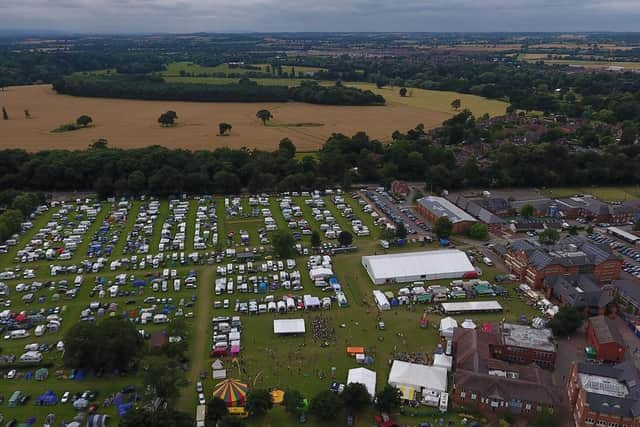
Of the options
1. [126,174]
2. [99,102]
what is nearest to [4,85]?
[99,102]

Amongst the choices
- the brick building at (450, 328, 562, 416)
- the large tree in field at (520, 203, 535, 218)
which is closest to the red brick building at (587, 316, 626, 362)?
the brick building at (450, 328, 562, 416)

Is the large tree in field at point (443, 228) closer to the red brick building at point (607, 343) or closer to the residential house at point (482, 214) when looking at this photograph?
the residential house at point (482, 214)

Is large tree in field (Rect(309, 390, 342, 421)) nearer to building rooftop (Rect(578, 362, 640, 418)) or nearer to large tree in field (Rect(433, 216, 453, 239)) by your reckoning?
building rooftop (Rect(578, 362, 640, 418))

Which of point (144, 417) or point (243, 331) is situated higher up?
point (144, 417)

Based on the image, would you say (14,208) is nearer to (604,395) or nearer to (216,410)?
(216,410)

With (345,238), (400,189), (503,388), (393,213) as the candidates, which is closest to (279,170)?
(400,189)

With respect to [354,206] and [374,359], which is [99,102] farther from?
[374,359]

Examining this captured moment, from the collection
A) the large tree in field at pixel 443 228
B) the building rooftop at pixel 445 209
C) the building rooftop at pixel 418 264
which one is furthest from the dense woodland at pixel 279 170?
the building rooftop at pixel 418 264
